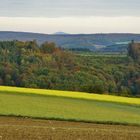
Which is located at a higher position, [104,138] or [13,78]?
[104,138]

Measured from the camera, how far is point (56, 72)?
295 ft

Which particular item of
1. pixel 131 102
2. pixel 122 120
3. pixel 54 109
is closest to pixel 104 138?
pixel 122 120

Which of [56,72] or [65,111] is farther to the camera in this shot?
[56,72]

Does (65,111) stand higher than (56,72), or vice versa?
(65,111)

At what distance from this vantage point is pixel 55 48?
136 m

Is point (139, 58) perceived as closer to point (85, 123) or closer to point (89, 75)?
point (89, 75)

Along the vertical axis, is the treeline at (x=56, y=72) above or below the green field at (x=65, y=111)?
below

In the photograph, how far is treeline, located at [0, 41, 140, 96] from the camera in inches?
3007

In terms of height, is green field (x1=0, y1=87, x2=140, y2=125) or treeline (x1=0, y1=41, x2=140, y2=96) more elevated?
green field (x1=0, y1=87, x2=140, y2=125)

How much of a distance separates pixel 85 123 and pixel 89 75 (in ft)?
Answer: 208

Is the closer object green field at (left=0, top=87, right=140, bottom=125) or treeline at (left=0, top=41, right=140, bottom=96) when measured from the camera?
green field at (left=0, top=87, right=140, bottom=125)

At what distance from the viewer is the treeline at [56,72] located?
76.4 meters

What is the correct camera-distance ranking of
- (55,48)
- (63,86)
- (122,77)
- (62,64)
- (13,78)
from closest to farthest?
(63,86) → (13,78) → (122,77) → (62,64) → (55,48)

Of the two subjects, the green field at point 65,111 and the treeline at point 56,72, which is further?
the treeline at point 56,72
